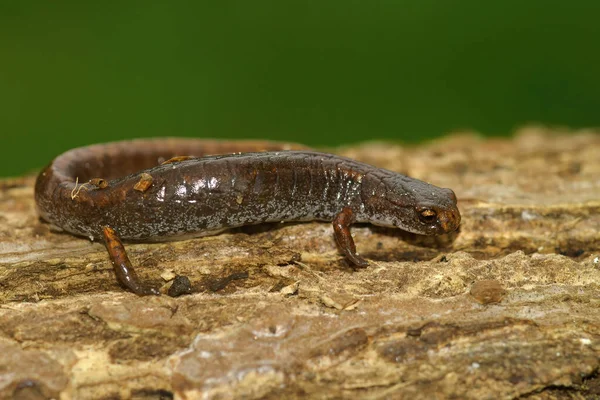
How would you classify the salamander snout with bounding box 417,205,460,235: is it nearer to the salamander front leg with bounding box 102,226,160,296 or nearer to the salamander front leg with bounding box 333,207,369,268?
the salamander front leg with bounding box 333,207,369,268

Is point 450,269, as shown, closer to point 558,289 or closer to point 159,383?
point 558,289

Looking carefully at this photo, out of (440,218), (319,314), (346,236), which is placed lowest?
(319,314)

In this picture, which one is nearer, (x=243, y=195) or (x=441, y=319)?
(x=441, y=319)

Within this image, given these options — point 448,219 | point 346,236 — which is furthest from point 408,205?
point 346,236

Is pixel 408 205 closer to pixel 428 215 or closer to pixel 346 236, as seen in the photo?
pixel 428 215

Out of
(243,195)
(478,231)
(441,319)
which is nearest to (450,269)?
(441,319)

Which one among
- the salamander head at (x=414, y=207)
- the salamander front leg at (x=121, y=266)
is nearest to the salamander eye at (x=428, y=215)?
the salamander head at (x=414, y=207)

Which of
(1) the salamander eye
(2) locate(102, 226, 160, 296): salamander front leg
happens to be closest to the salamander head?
(1) the salamander eye
